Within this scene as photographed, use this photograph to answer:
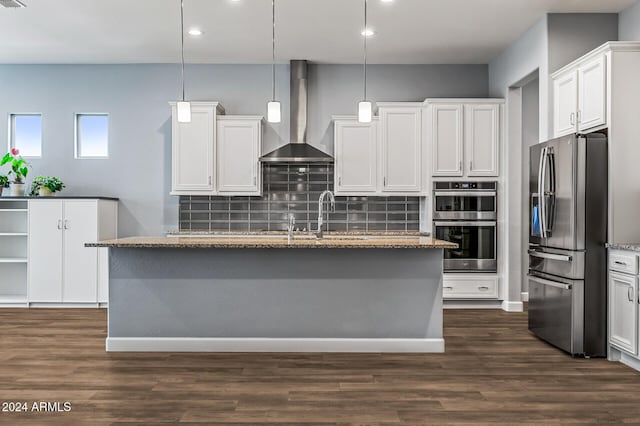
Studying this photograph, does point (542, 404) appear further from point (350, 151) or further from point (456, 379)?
point (350, 151)

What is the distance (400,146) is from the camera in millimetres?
6133

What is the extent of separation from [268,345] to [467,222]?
113 inches

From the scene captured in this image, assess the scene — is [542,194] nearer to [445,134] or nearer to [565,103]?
[565,103]

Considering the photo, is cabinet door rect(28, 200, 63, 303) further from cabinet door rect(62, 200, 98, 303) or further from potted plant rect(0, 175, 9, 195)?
potted plant rect(0, 175, 9, 195)

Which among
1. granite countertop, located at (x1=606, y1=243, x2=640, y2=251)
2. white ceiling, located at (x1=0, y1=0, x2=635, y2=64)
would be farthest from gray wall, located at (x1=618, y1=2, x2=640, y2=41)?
granite countertop, located at (x1=606, y1=243, x2=640, y2=251)

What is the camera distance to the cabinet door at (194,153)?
240 inches

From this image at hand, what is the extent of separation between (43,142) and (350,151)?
367 cm

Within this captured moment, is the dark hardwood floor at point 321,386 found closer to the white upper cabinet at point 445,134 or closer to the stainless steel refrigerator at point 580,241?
the stainless steel refrigerator at point 580,241

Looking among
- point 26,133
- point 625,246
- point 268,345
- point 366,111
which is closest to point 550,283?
point 625,246

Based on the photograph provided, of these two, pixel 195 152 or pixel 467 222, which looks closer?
pixel 467 222

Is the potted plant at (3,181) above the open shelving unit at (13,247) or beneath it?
above

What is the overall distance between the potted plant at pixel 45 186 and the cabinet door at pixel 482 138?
182 inches

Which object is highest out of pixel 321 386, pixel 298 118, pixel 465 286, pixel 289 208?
pixel 298 118

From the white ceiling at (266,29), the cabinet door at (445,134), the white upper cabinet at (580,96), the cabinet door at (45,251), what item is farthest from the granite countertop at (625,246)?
the cabinet door at (45,251)
